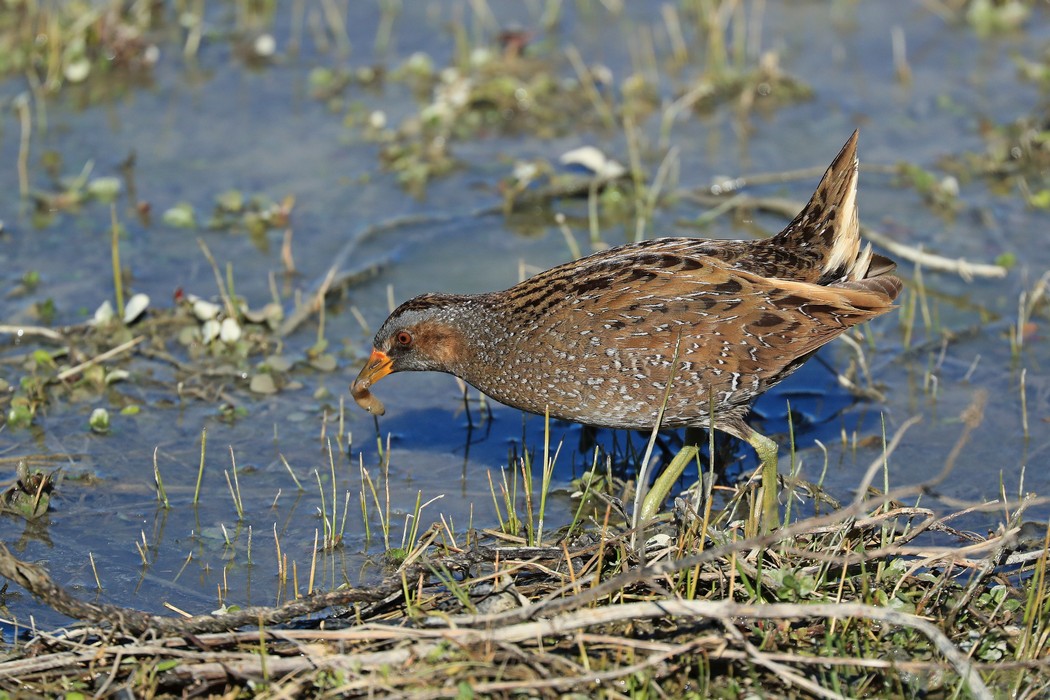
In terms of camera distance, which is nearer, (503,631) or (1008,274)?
(503,631)

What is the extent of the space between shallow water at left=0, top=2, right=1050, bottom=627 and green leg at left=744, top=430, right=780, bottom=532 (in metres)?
0.55

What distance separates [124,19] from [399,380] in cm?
509

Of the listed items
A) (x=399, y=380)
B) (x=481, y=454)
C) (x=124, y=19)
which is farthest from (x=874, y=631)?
(x=124, y=19)

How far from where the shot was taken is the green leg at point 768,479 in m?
5.63

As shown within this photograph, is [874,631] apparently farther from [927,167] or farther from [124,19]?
[124,19]

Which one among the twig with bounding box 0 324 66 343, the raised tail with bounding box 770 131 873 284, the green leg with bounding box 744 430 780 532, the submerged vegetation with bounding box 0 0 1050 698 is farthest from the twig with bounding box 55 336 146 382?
the raised tail with bounding box 770 131 873 284

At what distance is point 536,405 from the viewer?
590 cm

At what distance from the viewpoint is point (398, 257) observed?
27.6 ft

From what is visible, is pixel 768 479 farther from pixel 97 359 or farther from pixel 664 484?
pixel 97 359

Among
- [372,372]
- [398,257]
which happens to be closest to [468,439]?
[372,372]

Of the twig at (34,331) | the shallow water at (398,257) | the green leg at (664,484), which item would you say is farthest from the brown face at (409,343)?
the twig at (34,331)

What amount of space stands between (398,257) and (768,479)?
3437 millimetres

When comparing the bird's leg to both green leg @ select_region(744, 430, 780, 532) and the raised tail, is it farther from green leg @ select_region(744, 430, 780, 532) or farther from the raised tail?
the raised tail

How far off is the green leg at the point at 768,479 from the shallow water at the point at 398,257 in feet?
1.81
